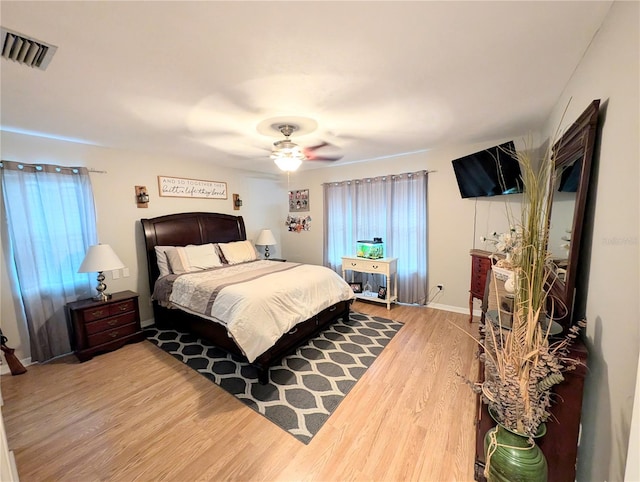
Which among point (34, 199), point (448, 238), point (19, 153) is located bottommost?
→ point (448, 238)

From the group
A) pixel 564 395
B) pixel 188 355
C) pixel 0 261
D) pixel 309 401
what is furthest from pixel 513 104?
pixel 0 261

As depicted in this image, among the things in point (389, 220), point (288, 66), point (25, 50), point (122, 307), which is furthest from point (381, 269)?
point (25, 50)

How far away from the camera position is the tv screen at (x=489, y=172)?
9.68ft

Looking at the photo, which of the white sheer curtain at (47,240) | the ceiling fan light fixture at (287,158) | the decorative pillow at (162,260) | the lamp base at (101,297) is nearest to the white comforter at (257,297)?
the decorative pillow at (162,260)

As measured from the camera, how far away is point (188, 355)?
2705 millimetres

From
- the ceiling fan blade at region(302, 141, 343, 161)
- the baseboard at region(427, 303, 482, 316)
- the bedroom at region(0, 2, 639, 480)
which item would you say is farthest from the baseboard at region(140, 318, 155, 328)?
the baseboard at region(427, 303, 482, 316)

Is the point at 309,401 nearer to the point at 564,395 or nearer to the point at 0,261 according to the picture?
the point at 564,395

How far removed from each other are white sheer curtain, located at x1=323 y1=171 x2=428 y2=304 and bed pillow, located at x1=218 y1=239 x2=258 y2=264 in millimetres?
1472

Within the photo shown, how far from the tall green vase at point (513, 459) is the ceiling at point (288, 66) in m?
1.89

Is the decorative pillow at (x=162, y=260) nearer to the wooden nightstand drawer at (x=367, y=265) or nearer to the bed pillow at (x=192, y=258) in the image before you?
the bed pillow at (x=192, y=258)

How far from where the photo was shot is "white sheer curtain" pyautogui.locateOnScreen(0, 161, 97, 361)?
2.50m

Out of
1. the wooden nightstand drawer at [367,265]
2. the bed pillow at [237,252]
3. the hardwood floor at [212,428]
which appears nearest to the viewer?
the hardwood floor at [212,428]

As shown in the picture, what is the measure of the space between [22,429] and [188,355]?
1.15 meters

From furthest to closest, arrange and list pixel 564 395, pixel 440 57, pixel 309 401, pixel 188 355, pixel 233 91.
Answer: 1. pixel 188 355
2. pixel 309 401
3. pixel 233 91
4. pixel 440 57
5. pixel 564 395
